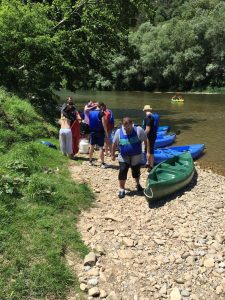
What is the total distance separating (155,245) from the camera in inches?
314

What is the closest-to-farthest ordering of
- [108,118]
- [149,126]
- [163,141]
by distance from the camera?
[149,126]
[108,118]
[163,141]

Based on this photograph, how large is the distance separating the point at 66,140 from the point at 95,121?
1.23 metres

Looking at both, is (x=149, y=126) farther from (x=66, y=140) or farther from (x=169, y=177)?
(x=66, y=140)

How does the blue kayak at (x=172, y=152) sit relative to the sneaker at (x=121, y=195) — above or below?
below

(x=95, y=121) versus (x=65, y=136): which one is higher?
(x=95, y=121)

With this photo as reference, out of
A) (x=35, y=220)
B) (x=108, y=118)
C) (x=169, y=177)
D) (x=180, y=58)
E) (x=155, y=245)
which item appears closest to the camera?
(x=35, y=220)

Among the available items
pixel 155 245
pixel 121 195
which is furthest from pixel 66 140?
pixel 155 245

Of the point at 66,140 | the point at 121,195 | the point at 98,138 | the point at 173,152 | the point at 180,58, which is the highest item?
the point at 98,138

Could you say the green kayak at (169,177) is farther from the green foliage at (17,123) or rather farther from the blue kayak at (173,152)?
the green foliage at (17,123)

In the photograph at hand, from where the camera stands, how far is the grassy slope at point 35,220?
629 cm

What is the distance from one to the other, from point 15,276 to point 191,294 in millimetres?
2870

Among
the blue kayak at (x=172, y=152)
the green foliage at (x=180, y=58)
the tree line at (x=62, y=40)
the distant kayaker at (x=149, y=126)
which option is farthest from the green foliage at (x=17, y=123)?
the green foliage at (x=180, y=58)

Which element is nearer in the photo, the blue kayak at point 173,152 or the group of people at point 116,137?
the group of people at point 116,137

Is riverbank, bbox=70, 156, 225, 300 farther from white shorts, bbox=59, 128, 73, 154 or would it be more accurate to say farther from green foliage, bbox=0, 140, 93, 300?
white shorts, bbox=59, 128, 73, 154
